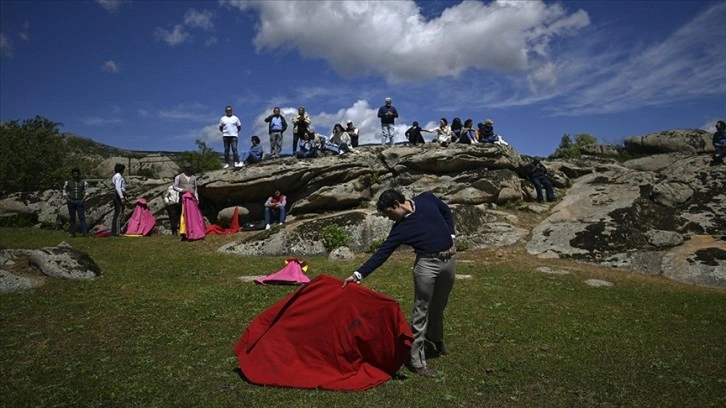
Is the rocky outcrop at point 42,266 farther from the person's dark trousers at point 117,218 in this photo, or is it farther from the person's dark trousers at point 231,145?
the person's dark trousers at point 231,145

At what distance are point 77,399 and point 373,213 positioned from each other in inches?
581

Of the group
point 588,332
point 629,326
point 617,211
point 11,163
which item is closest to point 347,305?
point 588,332

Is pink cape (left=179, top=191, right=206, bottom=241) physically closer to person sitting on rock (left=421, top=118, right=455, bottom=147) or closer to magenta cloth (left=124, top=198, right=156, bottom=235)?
magenta cloth (left=124, top=198, right=156, bottom=235)

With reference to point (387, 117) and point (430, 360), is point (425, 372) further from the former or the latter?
point (387, 117)

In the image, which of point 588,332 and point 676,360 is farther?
point 588,332

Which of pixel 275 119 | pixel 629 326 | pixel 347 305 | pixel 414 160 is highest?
pixel 275 119

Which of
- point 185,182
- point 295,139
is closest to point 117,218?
point 185,182

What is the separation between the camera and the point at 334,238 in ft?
60.1

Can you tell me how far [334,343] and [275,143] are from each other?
820 inches

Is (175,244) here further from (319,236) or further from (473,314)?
(473,314)

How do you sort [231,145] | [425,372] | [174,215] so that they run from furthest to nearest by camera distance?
[231,145]
[174,215]
[425,372]

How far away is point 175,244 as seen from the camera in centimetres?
1952

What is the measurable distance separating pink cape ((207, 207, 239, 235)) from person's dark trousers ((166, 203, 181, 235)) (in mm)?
1538

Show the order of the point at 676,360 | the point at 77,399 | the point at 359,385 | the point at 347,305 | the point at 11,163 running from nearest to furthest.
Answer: the point at 77,399
the point at 359,385
the point at 347,305
the point at 676,360
the point at 11,163
